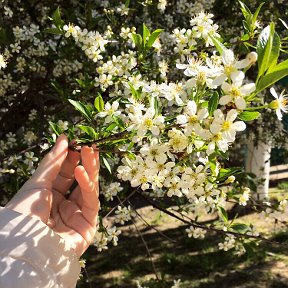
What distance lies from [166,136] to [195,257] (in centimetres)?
281

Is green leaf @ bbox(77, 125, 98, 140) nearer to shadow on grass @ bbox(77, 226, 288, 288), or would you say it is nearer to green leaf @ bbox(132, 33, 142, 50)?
green leaf @ bbox(132, 33, 142, 50)

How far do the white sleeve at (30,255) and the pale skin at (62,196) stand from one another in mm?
52

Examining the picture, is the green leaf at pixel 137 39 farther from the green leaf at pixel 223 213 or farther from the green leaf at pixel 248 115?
the green leaf at pixel 248 115

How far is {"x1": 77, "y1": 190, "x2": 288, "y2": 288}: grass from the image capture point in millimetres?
3512

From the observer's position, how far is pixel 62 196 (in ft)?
4.70

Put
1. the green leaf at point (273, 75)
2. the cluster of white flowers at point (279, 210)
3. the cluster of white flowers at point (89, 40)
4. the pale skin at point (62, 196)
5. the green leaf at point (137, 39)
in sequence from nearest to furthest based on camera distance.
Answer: the green leaf at point (273, 75) < the pale skin at point (62, 196) < the green leaf at point (137, 39) < the cluster of white flowers at point (89, 40) < the cluster of white flowers at point (279, 210)

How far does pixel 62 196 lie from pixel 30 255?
31 cm

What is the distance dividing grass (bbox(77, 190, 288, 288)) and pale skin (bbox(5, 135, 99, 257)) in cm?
197

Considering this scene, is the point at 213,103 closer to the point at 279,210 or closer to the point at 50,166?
the point at 50,166

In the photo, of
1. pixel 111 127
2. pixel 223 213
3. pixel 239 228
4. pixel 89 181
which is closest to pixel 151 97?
pixel 111 127

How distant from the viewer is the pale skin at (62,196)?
4.07ft

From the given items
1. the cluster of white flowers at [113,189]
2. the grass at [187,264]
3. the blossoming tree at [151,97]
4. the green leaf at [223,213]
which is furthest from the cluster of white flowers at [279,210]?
the grass at [187,264]

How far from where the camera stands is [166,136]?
119 centimetres

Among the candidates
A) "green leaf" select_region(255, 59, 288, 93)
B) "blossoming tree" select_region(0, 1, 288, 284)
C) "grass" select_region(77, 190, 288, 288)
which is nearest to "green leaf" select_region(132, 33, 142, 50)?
"blossoming tree" select_region(0, 1, 288, 284)
